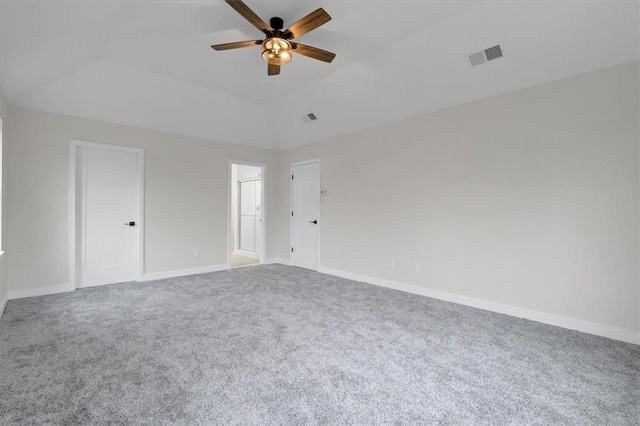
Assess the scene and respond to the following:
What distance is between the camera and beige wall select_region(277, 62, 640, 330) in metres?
2.70

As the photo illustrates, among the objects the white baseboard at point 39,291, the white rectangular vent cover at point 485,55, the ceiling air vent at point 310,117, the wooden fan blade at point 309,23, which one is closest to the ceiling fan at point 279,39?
the wooden fan blade at point 309,23

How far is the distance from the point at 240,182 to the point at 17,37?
211 inches

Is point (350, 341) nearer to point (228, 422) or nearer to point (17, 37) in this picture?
point (228, 422)

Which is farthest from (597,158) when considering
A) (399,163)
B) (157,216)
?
(157,216)

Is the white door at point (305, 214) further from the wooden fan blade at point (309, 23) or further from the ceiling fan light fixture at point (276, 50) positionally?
the wooden fan blade at point (309, 23)

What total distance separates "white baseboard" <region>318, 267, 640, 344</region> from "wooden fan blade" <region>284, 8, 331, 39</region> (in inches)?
135

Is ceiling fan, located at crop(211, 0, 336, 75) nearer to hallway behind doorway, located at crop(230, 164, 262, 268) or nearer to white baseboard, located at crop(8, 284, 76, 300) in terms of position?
white baseboard, located at crop(8, 284, 76, 300)

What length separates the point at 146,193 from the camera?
15.7 feet

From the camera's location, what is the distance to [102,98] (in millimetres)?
4039

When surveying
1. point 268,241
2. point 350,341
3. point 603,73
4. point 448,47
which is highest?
point 448,47

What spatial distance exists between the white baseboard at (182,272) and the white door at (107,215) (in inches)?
9.6

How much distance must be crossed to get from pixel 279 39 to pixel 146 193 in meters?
3.51

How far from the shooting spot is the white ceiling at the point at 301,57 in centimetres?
251

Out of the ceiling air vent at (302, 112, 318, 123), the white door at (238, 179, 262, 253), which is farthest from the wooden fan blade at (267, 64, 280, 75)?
the white door at (238, 179, 262, 253)
